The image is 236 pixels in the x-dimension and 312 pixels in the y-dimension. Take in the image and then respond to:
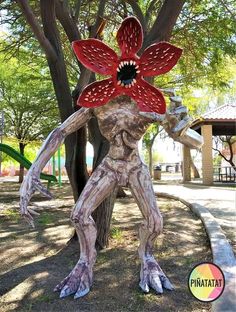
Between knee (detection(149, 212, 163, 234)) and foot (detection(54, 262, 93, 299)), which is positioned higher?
knee (detection(149, 212, 163, 234))

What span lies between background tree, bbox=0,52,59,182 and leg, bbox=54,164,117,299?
51.1ft

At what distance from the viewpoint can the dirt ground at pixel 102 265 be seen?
12.5 ft

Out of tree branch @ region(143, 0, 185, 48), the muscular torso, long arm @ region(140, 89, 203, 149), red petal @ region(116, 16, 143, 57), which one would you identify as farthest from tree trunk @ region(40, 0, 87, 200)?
red petal @ region(116, 16, 143, 57)

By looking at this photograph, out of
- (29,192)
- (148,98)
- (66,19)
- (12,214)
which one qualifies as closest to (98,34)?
(66,19)

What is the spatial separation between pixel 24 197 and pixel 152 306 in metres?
1.44

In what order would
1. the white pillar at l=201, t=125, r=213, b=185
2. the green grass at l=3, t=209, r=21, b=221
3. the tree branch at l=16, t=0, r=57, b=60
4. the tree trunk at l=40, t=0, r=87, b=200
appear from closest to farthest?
the tree branch at l=16, t=0, r=57, b=60, the tree trunk at l=40, t=0, r=87, b=200, the green grass at l=3, t=209, r=21, b=221, the white pillar at l=201, t=125, r=213, b=185

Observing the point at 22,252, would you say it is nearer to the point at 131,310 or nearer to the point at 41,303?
the point at 41,303

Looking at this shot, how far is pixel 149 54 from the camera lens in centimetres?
368

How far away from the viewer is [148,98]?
3.71 meters

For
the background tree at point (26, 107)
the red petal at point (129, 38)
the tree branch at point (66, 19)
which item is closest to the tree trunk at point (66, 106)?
the tree branch at point (66, 19)

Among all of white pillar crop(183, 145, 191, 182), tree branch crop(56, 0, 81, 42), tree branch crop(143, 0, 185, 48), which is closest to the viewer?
tree branch crop(143, 0, 185, 48)

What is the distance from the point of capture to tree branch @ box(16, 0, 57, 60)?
5.43m

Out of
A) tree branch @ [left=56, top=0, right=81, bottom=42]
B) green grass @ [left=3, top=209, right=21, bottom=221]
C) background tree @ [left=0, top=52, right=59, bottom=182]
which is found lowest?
green grass @ [left=3, top=209, right=21, bottom=221]

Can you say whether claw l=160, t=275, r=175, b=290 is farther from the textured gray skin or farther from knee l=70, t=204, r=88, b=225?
knee l=70, t=204, r=88, b=225
